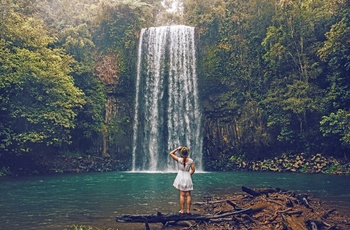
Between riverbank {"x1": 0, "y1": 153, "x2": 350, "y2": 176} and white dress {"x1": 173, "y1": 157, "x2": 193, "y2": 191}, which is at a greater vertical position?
white dress {"x1": 173, "y1": 157, "x2": 193, "y2": 191}

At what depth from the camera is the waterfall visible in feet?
86.4

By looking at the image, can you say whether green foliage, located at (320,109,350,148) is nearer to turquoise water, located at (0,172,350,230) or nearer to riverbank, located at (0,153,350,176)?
riverbank, located at (0,153,350,176)

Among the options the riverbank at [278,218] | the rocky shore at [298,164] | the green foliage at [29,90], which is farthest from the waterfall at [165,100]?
the riverbank at [278,218]

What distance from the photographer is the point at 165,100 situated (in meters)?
27.7

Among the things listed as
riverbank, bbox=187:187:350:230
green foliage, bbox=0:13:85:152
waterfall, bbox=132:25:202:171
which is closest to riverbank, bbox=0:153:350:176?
green foliage, bbox=0:13:85:152

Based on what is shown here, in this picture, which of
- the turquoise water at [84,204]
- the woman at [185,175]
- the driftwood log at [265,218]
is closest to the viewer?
the driftwood log at [265,218]

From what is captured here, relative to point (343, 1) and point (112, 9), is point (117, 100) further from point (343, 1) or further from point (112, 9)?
point (343, 1)

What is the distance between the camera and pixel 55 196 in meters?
12.1

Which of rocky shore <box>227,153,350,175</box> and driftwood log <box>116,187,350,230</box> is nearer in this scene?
driftwood log <box>116,187,350,230</box>

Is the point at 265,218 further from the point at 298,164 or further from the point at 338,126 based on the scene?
the point at 298,164

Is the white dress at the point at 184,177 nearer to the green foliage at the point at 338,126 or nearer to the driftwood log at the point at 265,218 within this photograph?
the driftwood log at the point at 265,218

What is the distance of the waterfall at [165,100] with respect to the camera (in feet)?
86.4

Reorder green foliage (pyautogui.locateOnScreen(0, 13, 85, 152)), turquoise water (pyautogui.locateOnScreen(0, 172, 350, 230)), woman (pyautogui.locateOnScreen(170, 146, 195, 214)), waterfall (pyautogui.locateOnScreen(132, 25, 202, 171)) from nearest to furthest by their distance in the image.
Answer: woman (pyautogui.locateOnScreen(170, 146, 195, 214)) < turquoise water (pyautogui.locateOnScreen(0, 172, 350, 230)) < green foliage (pyautogui.locateOnScreen(0, 13, 85, 152)) < waterfall (pyautogui.locateOnScreen(132, 25, 202, 171))

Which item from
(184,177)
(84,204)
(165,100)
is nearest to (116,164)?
(165,100)
